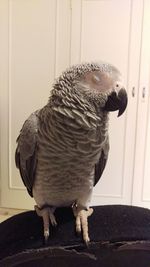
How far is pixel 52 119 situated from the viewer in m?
0.82

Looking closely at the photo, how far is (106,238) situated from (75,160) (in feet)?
0.69

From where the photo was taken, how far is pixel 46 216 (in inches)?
35.7

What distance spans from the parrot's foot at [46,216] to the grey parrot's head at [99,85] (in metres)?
0.33

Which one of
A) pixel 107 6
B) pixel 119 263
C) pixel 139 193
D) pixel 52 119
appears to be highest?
pixel 107 6

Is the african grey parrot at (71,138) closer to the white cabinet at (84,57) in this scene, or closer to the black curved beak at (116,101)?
the black curved beak at (116,101)

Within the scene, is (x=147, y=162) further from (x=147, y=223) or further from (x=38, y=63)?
(x=147, y=223)

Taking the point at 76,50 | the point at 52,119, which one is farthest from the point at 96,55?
the point at 52,119

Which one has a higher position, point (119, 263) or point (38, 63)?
point (38, 63)

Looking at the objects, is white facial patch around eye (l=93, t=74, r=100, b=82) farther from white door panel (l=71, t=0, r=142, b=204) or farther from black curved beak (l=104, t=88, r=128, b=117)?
white door panel (l=71, t=0, r=142, b=204)


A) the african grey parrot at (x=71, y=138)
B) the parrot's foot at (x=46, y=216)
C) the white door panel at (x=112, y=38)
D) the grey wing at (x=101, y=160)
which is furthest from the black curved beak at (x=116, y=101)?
the white door panel at (x=112, y=38)

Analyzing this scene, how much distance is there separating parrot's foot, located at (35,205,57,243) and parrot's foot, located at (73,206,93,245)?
0.07 metres

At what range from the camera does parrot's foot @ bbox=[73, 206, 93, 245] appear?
30.5 inches

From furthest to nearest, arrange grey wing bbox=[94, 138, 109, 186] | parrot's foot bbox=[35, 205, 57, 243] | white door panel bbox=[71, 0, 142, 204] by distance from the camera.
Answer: white door panel bbox=[71, 0, 142, 204] → grey wing bbox=[94, 138, 109, 186] → parrot's foot bbox=[35, 205, 57, 243]

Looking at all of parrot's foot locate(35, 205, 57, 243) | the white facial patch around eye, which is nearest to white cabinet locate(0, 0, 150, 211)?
parrot's foot locate(35, 205, 57, 243)
